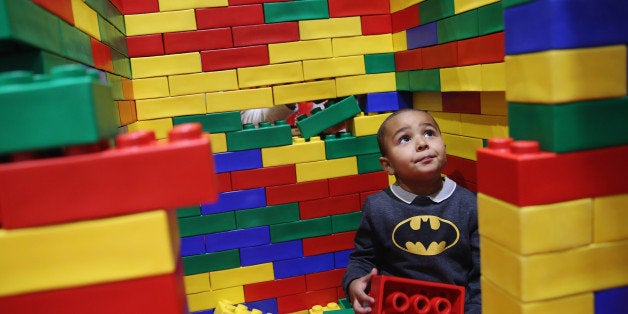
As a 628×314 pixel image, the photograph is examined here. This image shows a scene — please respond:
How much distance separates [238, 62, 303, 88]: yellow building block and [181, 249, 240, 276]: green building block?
2.32 ft

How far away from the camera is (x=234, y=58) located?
207cm

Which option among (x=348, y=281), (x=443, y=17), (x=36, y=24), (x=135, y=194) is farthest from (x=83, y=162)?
(x=443, y=17)

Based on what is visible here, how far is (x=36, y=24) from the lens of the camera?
92 cm

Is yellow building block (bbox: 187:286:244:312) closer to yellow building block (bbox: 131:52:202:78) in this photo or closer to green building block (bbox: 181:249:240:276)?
green building block (bbox: 181:249:240:276)

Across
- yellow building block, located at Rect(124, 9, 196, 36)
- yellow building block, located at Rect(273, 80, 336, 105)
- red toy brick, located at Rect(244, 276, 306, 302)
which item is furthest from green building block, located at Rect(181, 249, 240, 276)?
yellow building block, located at Rect(124, 9, 196, 36)

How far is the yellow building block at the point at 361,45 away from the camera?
7.06ft

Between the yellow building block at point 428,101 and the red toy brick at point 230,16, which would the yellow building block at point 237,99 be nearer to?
the red toy brick at point 230,16

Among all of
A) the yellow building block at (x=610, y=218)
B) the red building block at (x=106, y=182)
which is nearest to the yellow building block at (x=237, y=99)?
the red building block at (x=106, y=182)

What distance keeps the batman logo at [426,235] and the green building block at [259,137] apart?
0.65 m

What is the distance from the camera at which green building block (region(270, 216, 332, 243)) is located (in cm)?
215

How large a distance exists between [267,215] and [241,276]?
11.1 inches

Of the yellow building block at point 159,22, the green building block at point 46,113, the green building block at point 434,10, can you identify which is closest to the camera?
the green building block at point 46,113

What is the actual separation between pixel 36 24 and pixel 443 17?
1.30 meters

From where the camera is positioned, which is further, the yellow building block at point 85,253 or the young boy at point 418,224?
the young boy at point 418,224
